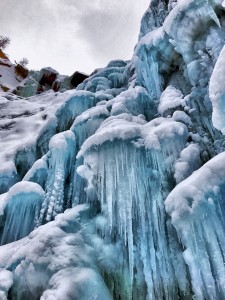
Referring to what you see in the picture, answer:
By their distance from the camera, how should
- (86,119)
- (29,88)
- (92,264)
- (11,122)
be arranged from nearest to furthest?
(92,264)
(86,119)
(11,122)
(29,88)

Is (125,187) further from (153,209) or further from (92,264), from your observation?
(92,264)

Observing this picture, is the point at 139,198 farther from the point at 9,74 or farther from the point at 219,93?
the point at 9,74

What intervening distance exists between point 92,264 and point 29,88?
18280 millimetres

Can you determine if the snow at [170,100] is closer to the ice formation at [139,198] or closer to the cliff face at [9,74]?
the ice formation at [139,198]

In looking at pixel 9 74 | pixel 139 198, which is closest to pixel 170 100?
pixel 139 198

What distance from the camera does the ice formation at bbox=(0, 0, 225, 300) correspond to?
369 centimetres

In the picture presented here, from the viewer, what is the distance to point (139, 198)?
4.96 m

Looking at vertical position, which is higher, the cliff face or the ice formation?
the cliff face

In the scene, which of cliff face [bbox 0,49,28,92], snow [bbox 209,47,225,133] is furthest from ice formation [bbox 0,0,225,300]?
cliff face [bbox 0,49,28,92]

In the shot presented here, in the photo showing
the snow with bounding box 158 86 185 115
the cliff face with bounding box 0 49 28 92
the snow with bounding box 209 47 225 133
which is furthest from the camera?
the cliff face with bounding box 0 49 28 92

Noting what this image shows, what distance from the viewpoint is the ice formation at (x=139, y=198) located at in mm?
3691

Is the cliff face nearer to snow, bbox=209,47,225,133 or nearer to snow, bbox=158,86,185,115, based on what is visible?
snow, bbox=158,86,185,115

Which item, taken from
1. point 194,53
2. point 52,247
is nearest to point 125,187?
point 52,247

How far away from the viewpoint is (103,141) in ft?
17.1
